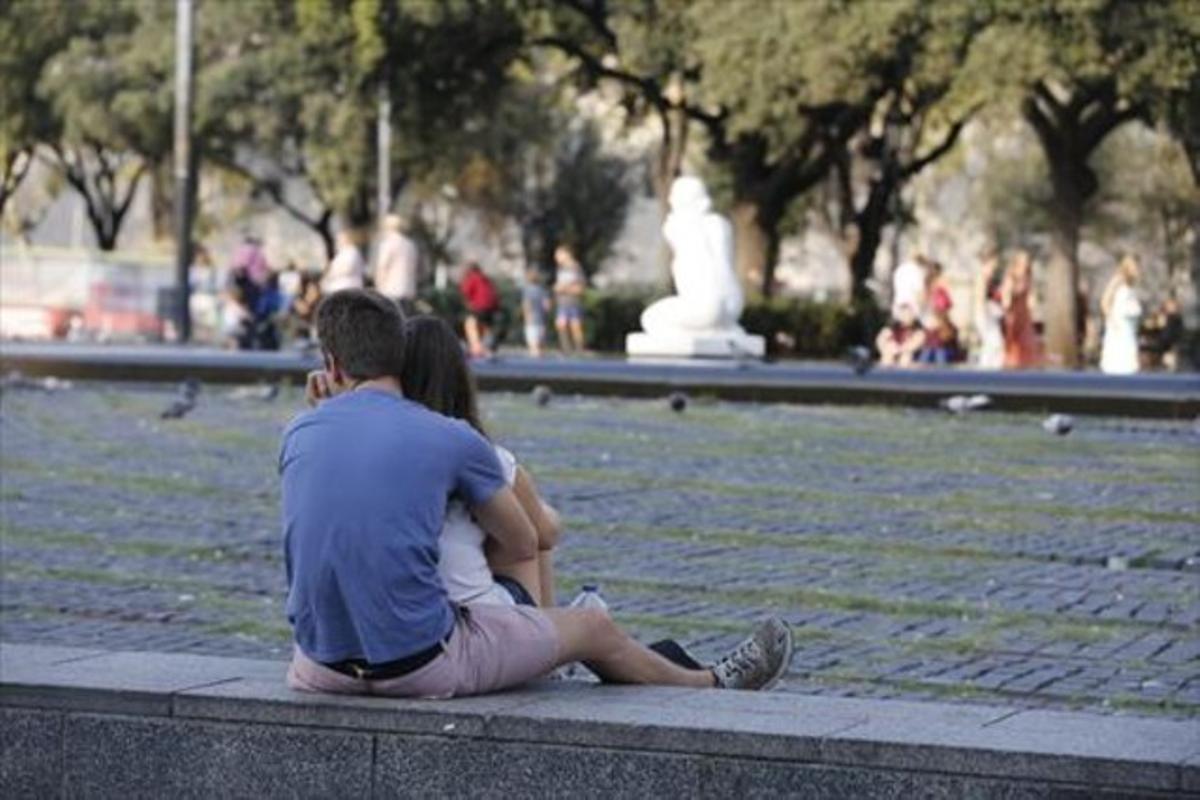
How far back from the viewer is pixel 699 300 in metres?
32.2

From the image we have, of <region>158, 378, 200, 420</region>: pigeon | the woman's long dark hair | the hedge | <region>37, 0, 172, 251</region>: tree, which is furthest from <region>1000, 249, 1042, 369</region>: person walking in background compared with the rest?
the woman's long dark hair

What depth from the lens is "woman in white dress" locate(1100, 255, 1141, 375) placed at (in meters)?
36.2

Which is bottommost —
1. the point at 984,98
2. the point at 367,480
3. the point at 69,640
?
the point at 69,640

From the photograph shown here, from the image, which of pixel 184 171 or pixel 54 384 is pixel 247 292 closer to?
pixel 184 171

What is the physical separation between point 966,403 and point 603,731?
1761 cm

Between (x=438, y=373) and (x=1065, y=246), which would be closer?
(x=438, y=373)

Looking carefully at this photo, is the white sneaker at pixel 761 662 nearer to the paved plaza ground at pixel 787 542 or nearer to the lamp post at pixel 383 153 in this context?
the paved plaza ground at pixel 787 542

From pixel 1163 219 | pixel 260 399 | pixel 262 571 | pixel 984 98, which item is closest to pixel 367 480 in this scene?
pixel 262 571

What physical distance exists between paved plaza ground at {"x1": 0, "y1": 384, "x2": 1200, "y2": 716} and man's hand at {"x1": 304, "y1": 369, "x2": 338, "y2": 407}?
245 centimetres

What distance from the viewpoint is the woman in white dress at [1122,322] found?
3625cm

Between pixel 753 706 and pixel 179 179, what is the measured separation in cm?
4213

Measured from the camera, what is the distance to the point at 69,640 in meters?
10.4

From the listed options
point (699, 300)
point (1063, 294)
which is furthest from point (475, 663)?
point (1063, 294)

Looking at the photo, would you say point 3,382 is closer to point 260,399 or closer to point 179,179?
point 260,399
